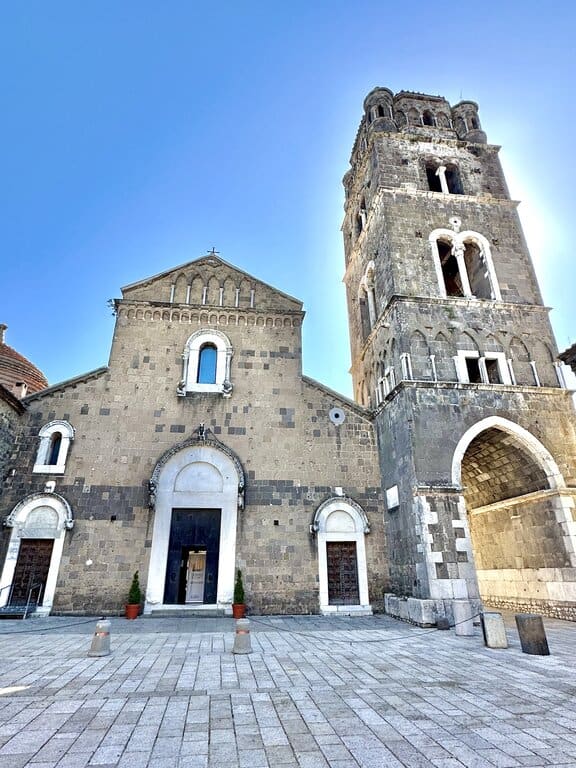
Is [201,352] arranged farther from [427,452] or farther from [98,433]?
[427,452]

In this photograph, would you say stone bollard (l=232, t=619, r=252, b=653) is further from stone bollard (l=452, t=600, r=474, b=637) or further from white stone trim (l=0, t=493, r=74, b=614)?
white stone trim (l=0, t=493, r=74, b=614)

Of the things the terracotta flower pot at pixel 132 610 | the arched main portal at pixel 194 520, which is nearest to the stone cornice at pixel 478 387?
the arched main portal at pixel 194 520

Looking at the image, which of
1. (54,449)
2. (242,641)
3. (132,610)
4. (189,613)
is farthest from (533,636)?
(54,449)

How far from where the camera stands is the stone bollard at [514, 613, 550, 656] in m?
9.02

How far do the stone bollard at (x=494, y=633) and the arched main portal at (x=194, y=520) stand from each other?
329 inches

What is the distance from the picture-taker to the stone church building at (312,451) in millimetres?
14641

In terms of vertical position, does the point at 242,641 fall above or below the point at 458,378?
below

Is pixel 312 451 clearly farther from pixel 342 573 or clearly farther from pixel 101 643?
pixel 101 643

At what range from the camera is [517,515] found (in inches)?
653

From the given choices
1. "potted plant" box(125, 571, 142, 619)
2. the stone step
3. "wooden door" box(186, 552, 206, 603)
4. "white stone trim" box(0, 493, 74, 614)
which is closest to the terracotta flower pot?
"potted plant" box(125, 571, 142, 619)

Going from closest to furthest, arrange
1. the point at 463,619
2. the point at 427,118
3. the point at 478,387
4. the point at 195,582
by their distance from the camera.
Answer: the point at 463,619 → the point at 478,387 → the point at 195,582 → the point at 427,118

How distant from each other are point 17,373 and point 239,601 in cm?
1681

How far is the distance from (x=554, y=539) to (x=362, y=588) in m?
6.83

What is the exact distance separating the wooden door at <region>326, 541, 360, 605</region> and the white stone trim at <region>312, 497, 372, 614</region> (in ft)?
0.46
